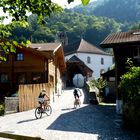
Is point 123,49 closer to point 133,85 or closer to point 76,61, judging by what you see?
point 133,85

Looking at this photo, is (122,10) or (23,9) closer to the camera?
(23,9)

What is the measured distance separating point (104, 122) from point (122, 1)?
16298 centimetres

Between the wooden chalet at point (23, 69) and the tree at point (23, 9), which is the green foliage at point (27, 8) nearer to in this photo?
the tree at point (23, 9)

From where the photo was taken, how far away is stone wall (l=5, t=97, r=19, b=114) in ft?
86.8

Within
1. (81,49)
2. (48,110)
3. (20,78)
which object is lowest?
(48,110)

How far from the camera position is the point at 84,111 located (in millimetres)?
26016

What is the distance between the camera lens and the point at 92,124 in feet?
65.0

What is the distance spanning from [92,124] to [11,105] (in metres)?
9.21

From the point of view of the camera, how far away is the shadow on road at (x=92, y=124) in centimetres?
1650

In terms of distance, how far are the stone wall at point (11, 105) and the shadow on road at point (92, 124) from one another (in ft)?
15.5

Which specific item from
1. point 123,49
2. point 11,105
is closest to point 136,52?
point 123,49

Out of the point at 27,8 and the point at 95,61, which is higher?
the point at 95,61

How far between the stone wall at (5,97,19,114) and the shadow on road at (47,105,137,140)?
15.5 feet

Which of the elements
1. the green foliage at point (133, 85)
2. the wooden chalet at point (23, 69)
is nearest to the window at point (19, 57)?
the wooden chalet at point (23, 69)
